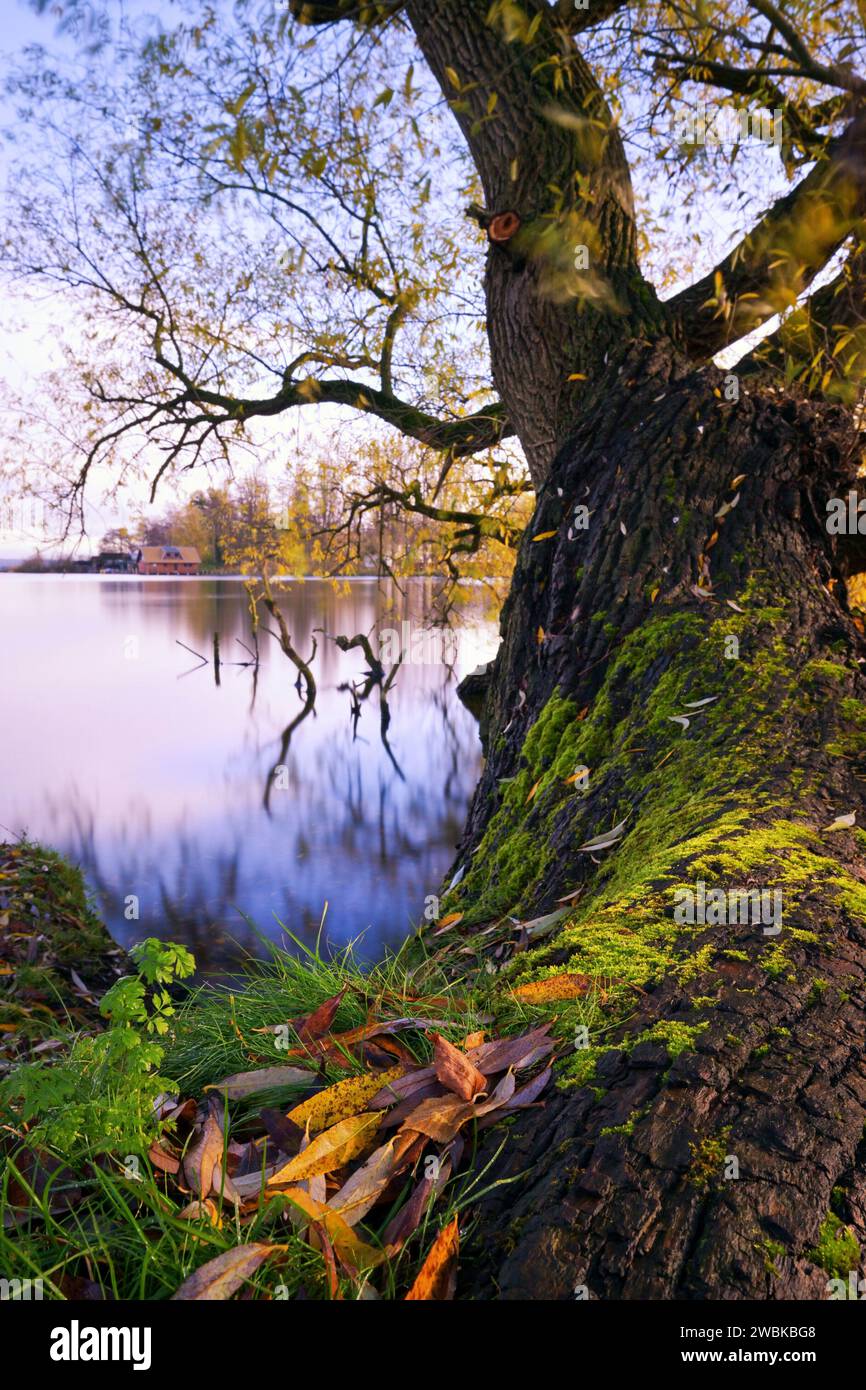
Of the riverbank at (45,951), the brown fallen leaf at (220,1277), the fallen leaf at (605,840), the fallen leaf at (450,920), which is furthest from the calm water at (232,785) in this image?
the brown fallen leaf at (220,1277)

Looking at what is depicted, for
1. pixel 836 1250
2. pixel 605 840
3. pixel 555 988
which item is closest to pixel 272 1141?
pixel 555 988

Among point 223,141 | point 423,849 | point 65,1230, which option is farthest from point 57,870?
point 65,1230

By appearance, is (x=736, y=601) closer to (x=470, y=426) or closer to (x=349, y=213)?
(x=470, y=426)

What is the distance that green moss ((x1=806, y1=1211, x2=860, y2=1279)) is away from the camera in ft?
3.95

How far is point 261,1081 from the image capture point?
66.8 inches

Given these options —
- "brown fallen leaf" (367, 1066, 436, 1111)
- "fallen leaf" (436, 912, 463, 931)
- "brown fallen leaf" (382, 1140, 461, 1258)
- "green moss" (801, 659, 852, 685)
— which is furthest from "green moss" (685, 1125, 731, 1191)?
"green moss" (801, 659, 852, 685)

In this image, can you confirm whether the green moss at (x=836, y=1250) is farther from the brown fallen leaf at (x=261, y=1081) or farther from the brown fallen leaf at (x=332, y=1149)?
the brown fallen leaf at (x=261, y=1081)

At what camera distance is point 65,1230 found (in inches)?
49.9

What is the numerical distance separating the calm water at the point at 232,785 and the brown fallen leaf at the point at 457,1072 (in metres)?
1.38

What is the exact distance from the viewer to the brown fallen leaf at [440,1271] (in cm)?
118

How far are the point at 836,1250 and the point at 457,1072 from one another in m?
0.63

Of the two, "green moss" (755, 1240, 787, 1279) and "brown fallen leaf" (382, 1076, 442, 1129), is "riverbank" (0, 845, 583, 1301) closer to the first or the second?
"brown fallen leaf" (382, 1076, 442, 1129)

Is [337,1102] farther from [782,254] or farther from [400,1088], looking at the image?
[782,254]
